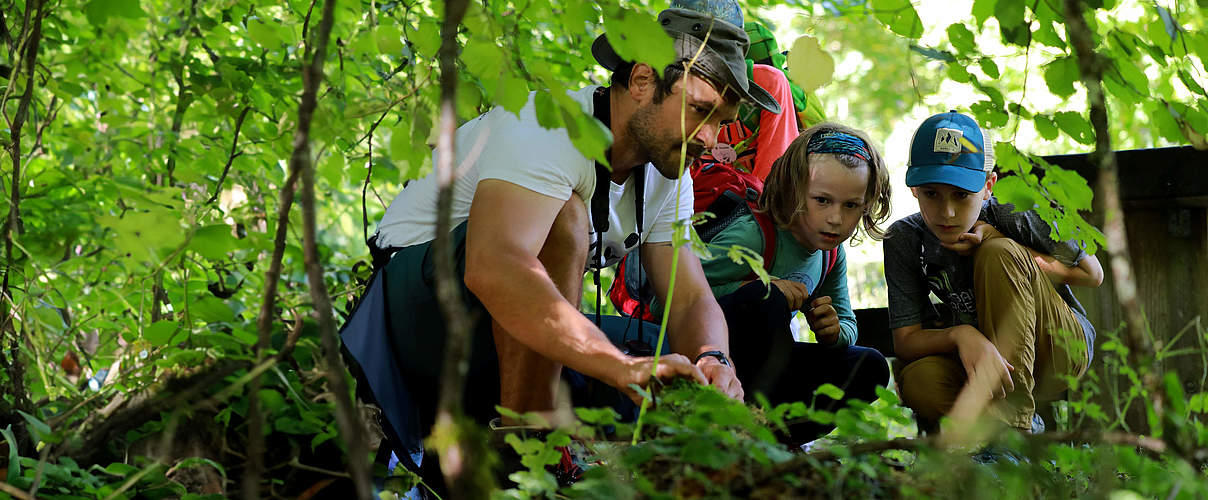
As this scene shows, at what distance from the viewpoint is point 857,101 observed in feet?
46.6

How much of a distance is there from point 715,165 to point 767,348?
26.9 inches

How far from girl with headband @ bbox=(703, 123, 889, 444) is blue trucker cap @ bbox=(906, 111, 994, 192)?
0.11 m

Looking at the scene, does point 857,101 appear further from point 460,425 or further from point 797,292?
point 460,425

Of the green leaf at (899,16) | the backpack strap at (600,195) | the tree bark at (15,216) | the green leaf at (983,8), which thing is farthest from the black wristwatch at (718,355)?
the tree bark at (15,216)

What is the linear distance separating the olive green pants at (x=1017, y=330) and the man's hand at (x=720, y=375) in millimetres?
937

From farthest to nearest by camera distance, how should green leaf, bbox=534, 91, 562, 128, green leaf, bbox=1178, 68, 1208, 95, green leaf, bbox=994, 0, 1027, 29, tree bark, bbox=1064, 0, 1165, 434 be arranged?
green leaf, bbox=1178, 68, 1208, 95 → green leaf, bbox=994, 0, 1027, 29 → green leaf, bbox=534, 91, 562, 128 → tree bark, bbox=1064, 0, 1165, 434

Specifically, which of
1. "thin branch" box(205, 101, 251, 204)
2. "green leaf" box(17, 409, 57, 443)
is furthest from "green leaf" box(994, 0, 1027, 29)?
"green leaf" box(17, 409, 57, 443)

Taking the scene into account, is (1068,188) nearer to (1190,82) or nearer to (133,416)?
(1190,82)

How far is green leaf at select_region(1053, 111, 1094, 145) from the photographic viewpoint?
74.9 inches

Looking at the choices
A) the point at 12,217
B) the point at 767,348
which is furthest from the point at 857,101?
the point at 12,217

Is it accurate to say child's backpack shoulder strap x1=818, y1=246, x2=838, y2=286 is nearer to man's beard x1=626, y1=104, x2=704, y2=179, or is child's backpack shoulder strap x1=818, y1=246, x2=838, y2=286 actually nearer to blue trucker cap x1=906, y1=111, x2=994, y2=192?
blue trucker cap x1=906, y1=111, x2=994, y2=192

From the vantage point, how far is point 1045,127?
6.34 feet

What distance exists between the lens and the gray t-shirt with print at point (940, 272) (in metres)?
2.92

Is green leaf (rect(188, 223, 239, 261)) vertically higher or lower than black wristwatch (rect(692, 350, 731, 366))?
→ higher
